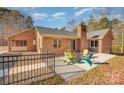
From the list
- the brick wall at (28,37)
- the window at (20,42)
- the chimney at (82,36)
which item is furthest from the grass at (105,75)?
the window at (20,42)

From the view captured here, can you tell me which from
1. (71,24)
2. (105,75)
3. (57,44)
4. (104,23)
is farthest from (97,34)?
(105,75)

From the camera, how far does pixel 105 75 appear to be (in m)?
5.47

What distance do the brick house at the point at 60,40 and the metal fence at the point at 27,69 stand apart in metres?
0.35

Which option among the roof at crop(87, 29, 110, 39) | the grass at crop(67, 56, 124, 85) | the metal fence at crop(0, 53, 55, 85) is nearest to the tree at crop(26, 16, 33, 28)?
the metal fence at crop(0, 53, 55, 85)

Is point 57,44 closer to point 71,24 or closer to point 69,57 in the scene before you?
point 69,57

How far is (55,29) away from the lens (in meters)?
5.89

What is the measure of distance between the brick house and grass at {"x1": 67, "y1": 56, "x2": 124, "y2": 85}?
496mm

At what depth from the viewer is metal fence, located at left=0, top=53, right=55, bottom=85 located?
16.5ft

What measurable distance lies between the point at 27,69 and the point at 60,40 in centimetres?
167

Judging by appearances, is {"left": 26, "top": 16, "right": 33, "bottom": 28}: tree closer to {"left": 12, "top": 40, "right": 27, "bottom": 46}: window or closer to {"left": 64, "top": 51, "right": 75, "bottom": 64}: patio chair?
{"left": 12, "top": 40, "right": 27, "bottom": 46}: window

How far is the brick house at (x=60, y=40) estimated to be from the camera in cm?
586

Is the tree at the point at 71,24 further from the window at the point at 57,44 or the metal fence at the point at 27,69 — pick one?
the metal fence at the point at 27,69
